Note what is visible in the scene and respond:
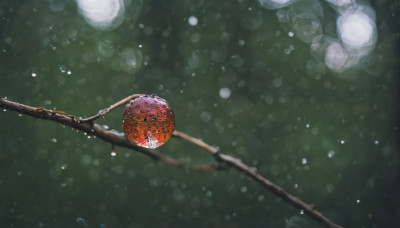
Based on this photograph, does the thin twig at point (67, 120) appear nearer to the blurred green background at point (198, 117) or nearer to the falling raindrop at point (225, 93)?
the blurred green background at point (198, 117)

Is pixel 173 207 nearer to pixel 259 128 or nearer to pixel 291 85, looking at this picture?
pixel 259 128

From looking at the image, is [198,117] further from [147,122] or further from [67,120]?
[67,120]

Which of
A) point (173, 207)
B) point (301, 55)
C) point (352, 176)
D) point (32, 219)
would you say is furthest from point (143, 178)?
point (352, 176)

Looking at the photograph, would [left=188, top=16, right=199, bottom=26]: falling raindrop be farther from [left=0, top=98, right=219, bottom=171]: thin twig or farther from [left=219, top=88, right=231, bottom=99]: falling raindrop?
[left=0, top=98, right=219, bottom=171]: thin twig

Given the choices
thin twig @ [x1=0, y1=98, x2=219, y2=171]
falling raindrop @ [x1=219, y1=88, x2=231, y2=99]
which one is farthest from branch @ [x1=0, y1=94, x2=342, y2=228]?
falling raindrop @ [x1=219, y1=88, x2=231, y2=99]

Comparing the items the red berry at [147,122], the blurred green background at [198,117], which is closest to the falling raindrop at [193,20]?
the blurred green background at [198,117]

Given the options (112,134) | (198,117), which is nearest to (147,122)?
(112,134)
